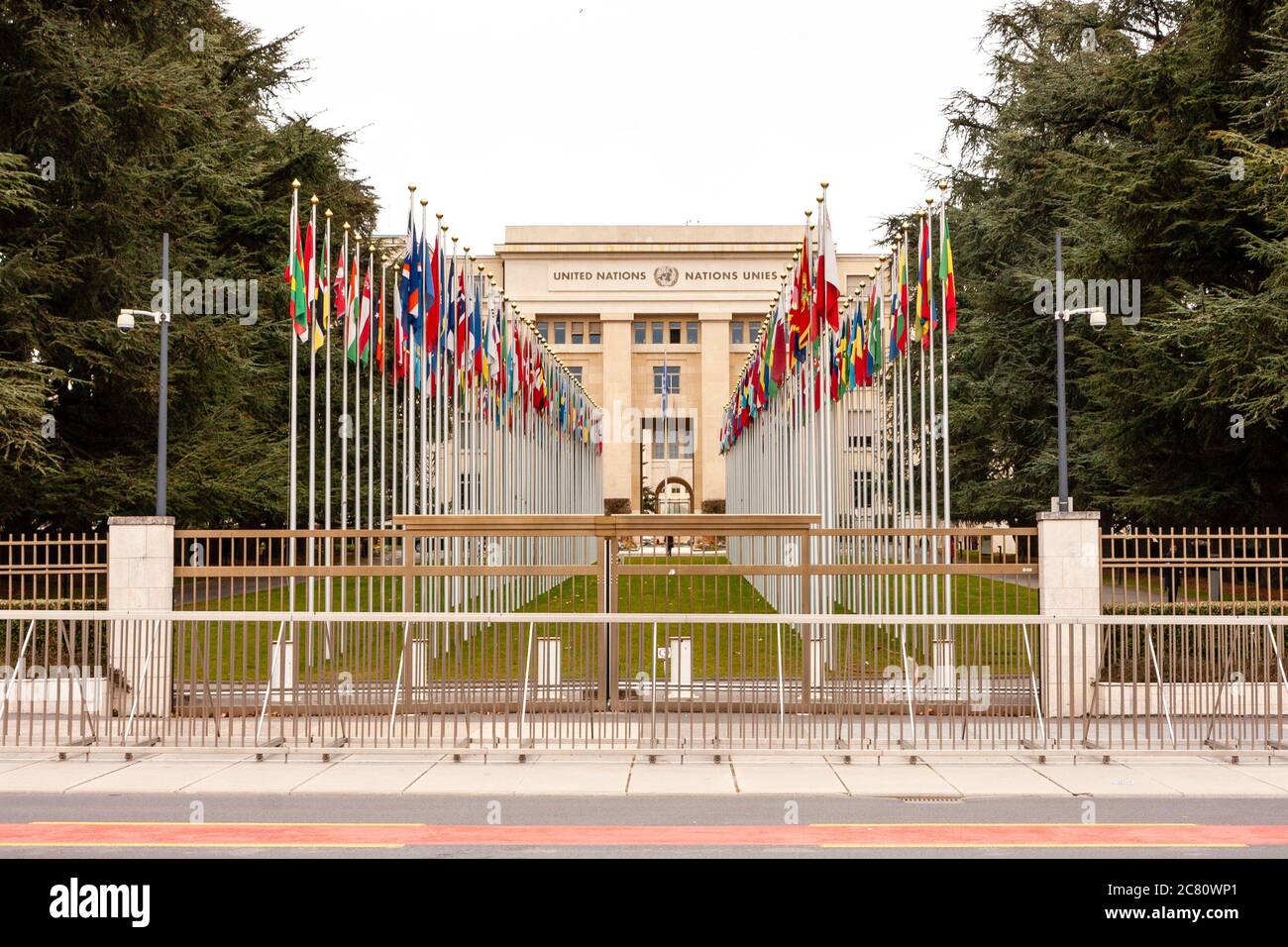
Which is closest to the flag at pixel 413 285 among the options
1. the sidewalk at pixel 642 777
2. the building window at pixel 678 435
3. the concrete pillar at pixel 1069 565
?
the sidewalk at pixel 642 777

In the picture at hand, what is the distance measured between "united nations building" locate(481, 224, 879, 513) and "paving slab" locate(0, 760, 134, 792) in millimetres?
75508

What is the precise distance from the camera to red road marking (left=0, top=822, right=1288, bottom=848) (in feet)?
29.6

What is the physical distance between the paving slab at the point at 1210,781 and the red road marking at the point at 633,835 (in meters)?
1.71

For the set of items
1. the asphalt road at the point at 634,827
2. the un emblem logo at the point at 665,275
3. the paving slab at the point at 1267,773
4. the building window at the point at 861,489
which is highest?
the un emblem logo at the point at 665,275

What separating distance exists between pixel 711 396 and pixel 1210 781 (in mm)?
81241

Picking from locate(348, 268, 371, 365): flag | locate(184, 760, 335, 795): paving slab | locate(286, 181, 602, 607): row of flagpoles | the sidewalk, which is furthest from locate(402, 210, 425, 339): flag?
locate(184, 760, 335, 795): paving slab

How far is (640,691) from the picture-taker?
13.9m

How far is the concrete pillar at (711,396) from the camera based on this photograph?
297 feet

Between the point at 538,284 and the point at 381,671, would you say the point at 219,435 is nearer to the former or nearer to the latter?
the point at 381,671

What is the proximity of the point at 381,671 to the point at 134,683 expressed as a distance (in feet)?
8.48

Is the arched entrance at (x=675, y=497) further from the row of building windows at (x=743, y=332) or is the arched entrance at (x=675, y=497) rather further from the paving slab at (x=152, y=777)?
the paving slab at (x=152, y=777)

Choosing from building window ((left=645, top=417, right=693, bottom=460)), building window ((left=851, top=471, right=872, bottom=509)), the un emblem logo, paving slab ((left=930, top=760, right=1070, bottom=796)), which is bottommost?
paving slab ((left=930, top=760, right=1070, bottom=796))

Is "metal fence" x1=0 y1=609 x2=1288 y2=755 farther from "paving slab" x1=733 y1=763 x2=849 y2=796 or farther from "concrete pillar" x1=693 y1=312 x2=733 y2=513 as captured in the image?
"concrete pillar" x1=693 y1=312 x2=733 y2=513

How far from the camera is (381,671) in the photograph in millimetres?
14430
